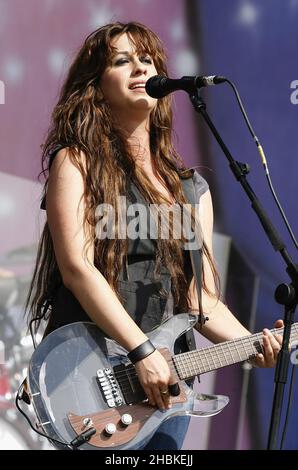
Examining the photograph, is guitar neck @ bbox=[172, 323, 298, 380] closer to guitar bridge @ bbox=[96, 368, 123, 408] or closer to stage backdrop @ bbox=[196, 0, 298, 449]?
guitar bridge @ bbox=[96, 368, 123, 408]

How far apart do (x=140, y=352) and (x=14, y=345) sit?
1252 mm

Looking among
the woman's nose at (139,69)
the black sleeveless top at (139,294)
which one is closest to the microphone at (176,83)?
the woman's nose at (139,69)

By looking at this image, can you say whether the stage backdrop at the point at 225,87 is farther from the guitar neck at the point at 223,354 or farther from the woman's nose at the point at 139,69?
the guitar neck at the point at 223,354

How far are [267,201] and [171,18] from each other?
3.13 feet

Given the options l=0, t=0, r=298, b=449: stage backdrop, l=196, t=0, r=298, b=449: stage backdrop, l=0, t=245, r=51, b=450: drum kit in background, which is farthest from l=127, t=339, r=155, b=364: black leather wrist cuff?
l=196, t=0, r=298, b=449: stage backdrop

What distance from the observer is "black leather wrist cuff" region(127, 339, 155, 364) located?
2.37 metres

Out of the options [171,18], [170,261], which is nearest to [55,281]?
[170,261]

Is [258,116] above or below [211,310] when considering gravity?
above

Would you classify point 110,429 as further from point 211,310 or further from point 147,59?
point 147,59

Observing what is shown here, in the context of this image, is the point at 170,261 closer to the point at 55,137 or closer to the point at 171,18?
the point at 55,137

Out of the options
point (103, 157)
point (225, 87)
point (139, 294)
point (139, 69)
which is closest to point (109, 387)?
point (139, 294)

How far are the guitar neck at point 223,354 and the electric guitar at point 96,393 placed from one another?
0.12 feet

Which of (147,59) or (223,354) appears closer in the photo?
(223,354)

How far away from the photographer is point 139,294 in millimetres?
2557
